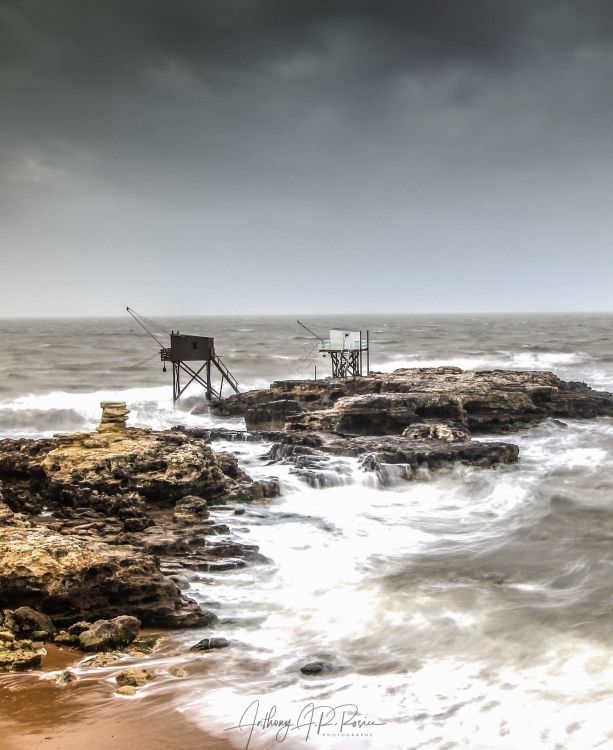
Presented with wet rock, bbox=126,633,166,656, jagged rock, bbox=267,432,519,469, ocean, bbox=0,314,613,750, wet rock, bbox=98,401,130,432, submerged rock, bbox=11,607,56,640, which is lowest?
ocean, bbox=0,314,613,750

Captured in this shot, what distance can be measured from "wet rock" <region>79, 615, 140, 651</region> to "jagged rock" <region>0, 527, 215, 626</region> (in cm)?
60

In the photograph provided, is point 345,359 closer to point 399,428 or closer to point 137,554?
point 399,428

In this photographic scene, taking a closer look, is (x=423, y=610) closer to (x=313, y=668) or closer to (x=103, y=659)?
(x=313, y=668)

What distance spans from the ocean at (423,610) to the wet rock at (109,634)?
77 centimetres

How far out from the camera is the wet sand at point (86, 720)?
7.70m

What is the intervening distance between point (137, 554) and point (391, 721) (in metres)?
5.13

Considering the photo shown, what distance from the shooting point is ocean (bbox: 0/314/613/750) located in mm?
8414

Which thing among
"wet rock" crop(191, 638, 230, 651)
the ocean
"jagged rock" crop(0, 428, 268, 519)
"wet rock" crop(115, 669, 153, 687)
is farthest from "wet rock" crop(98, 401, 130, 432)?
"wet rock" crop(115, 669, 153, 687)

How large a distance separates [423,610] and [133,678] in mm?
4897

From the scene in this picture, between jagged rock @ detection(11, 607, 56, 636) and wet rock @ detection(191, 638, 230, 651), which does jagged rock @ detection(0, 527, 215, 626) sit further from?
wet rock @ detection(191, 638, 230, 651)

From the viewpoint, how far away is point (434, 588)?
492 inches

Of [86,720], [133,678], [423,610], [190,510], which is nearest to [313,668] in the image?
[133,678]

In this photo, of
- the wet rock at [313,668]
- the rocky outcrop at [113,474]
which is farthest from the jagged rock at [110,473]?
the wet rock at [313,668]

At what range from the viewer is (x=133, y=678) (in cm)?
891
